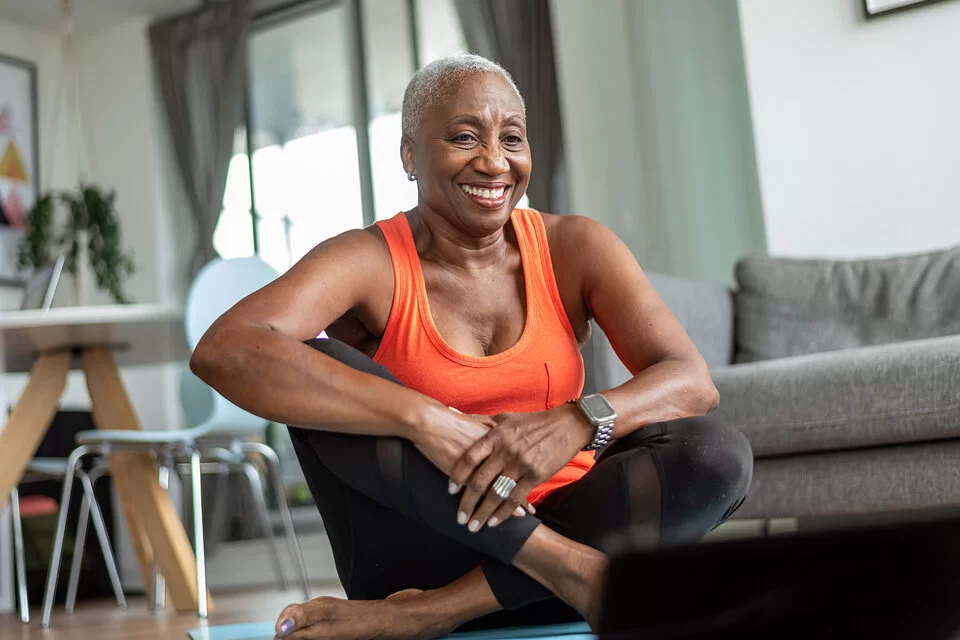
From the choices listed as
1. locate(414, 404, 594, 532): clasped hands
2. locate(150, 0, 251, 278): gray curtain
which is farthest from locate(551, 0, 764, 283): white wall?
locate(414, 404, 594, 532): clasped hands

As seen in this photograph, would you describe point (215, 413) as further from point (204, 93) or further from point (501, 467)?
point (204, 93)

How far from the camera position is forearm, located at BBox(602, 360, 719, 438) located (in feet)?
4.58

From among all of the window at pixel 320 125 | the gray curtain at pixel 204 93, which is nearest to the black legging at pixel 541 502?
the window at pixel 320 125

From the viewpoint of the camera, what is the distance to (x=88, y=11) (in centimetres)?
578

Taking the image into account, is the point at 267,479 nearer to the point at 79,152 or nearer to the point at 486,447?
the point at 79,152

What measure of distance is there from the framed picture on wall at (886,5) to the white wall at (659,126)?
78 cm

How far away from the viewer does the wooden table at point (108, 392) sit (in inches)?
119

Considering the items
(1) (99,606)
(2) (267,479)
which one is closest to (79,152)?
(2) (267,479)

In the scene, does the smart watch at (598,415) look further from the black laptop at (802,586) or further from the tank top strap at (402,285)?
the black laptop at (802,586)

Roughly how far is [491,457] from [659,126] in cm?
310

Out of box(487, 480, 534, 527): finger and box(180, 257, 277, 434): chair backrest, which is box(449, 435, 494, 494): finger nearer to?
box(487, 480, 534, 527): finger

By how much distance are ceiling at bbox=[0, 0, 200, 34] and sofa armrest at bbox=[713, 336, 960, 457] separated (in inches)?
177

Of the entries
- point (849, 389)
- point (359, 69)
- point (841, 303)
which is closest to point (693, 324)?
point (841, 303)

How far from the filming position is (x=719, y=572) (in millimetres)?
622
